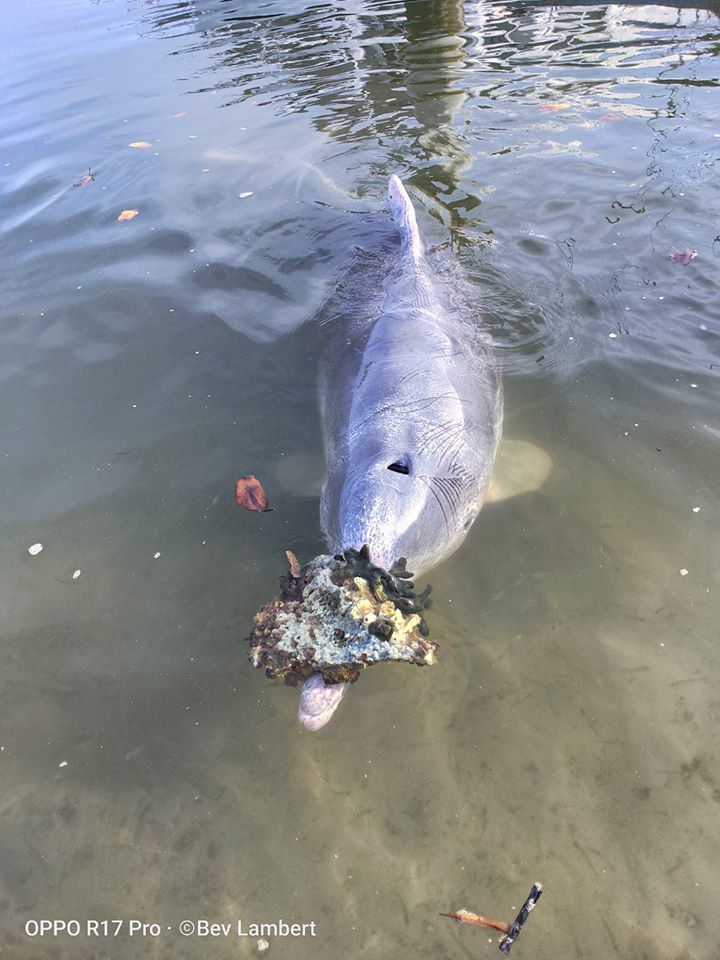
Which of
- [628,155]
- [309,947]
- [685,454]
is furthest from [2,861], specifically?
[628,155]

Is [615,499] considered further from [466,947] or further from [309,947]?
[309,947]

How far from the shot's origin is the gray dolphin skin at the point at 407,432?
3.77 m

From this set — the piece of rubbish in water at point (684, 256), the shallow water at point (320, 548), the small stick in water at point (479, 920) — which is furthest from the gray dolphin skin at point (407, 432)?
the piece of rubbish in water at point (684, 256)

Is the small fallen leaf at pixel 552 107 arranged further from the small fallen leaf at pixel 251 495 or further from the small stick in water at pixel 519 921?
the small stick in water at pixel 519 921

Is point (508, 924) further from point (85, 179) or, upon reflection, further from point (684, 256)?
point (85, 179)

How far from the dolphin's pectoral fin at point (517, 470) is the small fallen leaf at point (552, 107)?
795 cm

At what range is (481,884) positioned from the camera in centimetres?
287

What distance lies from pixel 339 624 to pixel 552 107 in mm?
10402

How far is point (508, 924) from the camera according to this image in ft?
9.02

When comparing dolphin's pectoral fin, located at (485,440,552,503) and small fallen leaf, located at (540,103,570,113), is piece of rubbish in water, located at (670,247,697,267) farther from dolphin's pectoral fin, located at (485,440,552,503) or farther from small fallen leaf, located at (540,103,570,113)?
small fallen leaf, located at (540,103,570,113)

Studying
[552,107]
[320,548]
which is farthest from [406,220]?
[552,107]

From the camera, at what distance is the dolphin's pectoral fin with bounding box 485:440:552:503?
4.59 meters

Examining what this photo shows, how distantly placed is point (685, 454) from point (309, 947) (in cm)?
386

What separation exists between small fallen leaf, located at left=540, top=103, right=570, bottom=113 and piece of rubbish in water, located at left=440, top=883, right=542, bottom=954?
432 inches
